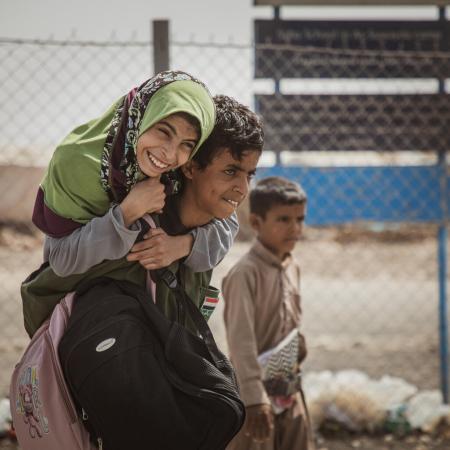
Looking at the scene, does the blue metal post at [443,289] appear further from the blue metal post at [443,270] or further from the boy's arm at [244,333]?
the boy's arm at [244,333]

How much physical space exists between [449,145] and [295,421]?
2465mm

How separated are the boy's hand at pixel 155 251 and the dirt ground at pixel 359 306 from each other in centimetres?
255

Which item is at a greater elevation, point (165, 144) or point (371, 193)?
point (165, 144)

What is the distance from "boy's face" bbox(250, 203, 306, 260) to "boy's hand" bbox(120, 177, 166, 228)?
4.40ft

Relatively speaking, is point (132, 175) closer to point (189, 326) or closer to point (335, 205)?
point (189, 326)

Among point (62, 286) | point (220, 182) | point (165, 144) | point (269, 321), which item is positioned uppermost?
point (165, 144)

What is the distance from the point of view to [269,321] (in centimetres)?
288

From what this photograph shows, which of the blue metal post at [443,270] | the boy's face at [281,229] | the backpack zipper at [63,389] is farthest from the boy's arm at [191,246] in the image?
the blue metal post at [443,270]

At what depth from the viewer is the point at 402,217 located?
4.46 meters

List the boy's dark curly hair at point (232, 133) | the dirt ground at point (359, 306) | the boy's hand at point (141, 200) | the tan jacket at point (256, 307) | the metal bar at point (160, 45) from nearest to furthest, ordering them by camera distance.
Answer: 1. the boy's hand at point (141, 200)
2. the boy's dark curly hair at point (232, 133)
3. the tan jacket at point (256, 307)
4. the metal bar at point (160, 45)
5. the dirt ground at point (359, 306)

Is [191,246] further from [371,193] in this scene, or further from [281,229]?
[371,193]

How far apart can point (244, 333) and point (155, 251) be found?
111 cm

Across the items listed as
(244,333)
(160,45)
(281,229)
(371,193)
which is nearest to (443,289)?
(371,193)

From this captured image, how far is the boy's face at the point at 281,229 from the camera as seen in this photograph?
296 cm
